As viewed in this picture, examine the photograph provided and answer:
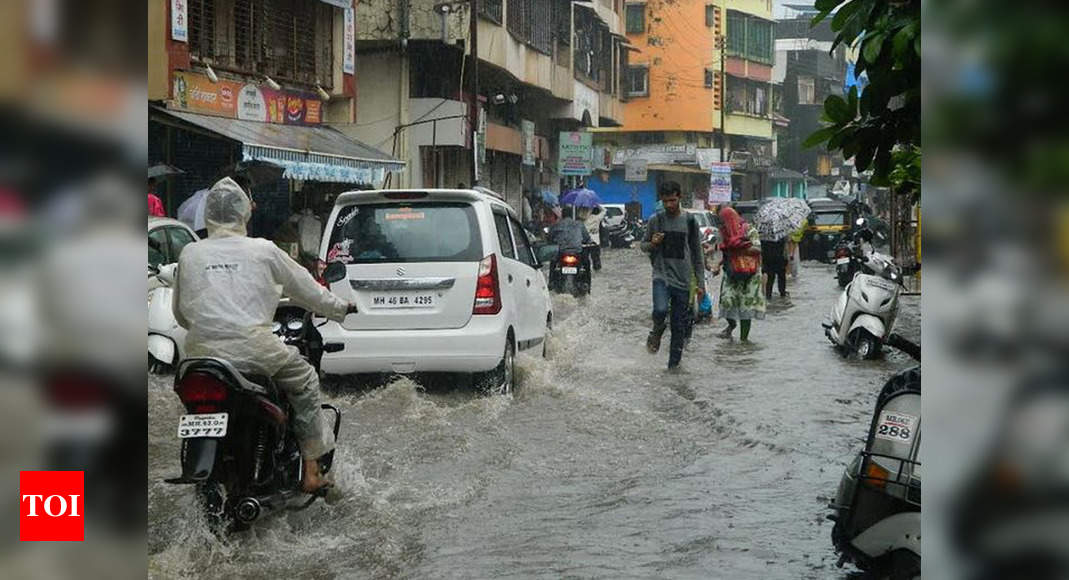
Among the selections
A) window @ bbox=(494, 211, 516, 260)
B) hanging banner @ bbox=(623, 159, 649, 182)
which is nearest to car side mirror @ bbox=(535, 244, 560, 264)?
window @ bbox=(494, 211, 516, 260)

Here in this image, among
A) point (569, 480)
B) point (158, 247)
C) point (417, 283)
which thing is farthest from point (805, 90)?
point (569, 480)

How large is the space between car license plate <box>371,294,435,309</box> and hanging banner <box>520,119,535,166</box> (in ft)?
94.8

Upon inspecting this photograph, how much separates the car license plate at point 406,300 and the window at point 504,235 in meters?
0.76

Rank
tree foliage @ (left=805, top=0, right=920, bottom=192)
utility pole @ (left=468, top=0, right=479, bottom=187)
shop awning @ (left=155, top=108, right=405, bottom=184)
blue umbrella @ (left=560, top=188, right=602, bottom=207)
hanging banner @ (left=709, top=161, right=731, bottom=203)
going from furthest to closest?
hanging banner @ (left=709, top=161, right=731, bottom=203)
blue umbrella @ (left=560, top=188, right=602, bottom=207)
utility pole @ (left=468, top=0, right=479, bottom=187)
shop awning @ (left=155, top=108, right=405, bottom=184)
tree foliage @ (left=805, top=0, right=920, bottom=192)

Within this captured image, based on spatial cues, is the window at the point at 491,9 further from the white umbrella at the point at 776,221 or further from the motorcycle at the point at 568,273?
the white umbrella at the point at 776,221

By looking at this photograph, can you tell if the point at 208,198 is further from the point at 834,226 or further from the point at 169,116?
the point at 834,226

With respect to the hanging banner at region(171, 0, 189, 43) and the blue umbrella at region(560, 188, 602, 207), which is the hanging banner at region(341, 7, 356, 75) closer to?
the hanging banner at region(171, 0, 189, 43)

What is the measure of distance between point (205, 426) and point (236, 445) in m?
0.33

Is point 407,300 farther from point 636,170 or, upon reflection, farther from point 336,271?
point 636,170

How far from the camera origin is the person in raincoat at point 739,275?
1512 centimetres

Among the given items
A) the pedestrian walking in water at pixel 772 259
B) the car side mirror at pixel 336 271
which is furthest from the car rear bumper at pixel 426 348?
the pedestrian walking in water at pixel 772 259

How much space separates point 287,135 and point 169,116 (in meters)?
3.94

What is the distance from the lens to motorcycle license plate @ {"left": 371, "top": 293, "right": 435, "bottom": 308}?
9836mm

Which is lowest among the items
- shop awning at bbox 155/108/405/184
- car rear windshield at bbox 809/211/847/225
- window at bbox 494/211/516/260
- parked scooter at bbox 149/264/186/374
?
parked scooter at bbox 149/264/186/374
